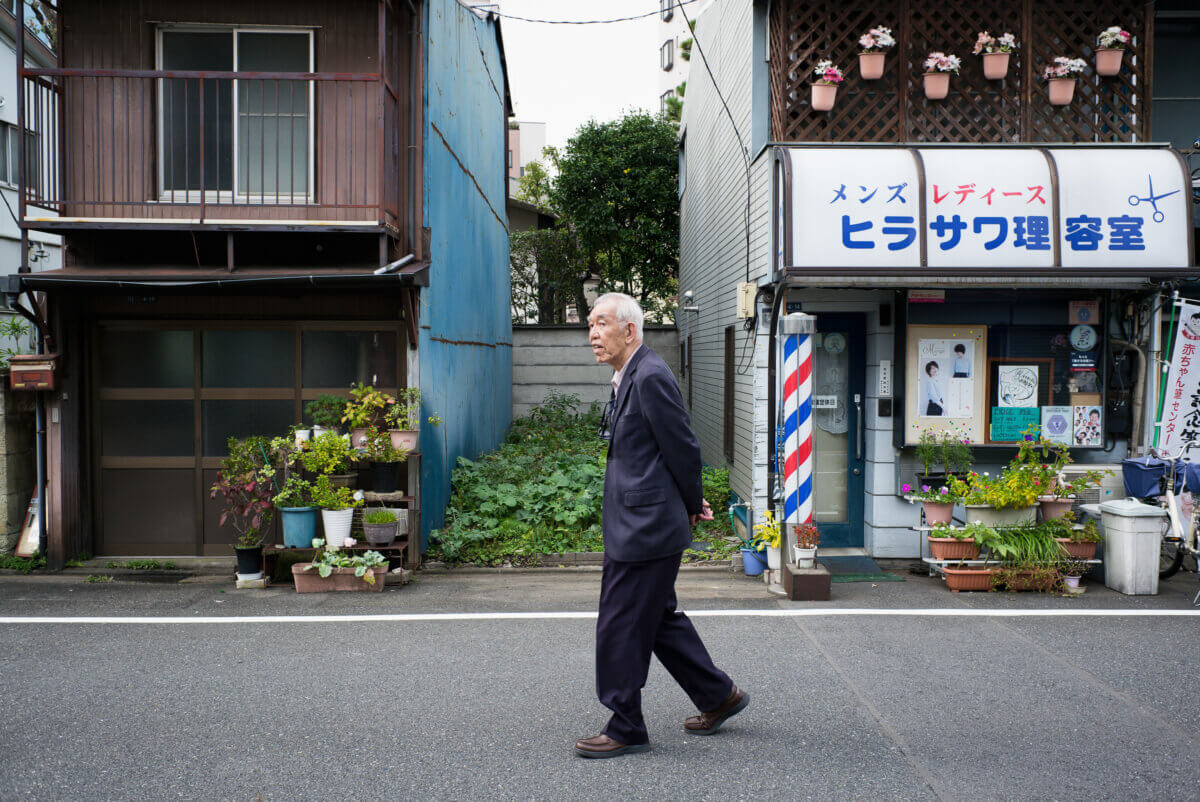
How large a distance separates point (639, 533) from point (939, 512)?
194 inches

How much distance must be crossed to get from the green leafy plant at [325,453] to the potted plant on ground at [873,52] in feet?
20.0

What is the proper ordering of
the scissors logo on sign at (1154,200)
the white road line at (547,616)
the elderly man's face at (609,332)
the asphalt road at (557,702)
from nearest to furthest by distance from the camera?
the asphalt road at (557,702)
the elderly man's face at (609,332)
the white road line at (547,616)
the scissors logo on sign at (1154,200)

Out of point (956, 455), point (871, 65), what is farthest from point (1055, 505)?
point (871, 65)

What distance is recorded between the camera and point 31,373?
8.06m

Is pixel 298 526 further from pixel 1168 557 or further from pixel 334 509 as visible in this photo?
pixel 1168 557

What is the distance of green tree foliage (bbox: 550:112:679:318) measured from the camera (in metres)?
22.1

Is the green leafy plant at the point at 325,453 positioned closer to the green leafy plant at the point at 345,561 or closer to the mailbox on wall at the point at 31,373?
the green leafy plant at the point at 345,561

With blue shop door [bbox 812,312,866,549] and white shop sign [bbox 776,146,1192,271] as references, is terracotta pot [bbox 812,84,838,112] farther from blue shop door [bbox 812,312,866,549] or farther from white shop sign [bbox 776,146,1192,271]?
blue shop door [bbox 812,312,866,549]

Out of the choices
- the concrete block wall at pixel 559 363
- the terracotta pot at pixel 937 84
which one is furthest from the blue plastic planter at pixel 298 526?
the concrete block wall at pixel 559 363

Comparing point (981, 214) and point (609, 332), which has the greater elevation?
point (981, 214)

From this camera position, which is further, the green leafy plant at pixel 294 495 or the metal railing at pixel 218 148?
the metal railing at pixel 218 148

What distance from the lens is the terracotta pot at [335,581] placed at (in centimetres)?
751

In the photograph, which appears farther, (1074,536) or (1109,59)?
(1109,59)

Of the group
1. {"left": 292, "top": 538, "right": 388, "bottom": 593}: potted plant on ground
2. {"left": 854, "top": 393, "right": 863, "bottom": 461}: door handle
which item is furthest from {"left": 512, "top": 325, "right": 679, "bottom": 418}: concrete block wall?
{"left": 292, "top": 538, "right": 388, "bottom": 593}: potted plant on ground
